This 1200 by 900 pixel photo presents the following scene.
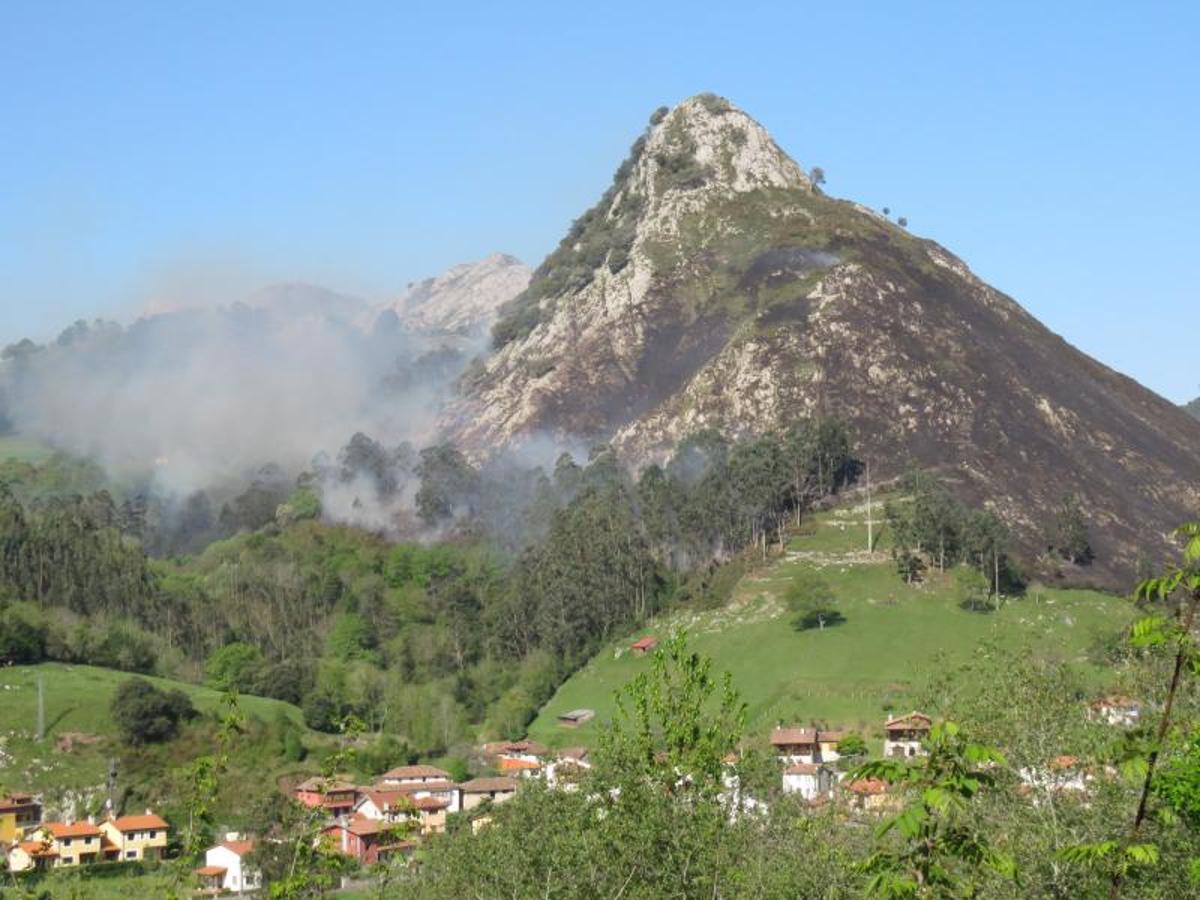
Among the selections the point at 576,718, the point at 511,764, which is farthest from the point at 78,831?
the point at 576,718

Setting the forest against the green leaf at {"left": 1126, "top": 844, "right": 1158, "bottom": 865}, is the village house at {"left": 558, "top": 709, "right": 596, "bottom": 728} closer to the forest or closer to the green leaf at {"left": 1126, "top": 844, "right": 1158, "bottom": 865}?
the forest

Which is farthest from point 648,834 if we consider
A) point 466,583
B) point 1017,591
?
point 466,583

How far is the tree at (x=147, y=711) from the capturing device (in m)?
118

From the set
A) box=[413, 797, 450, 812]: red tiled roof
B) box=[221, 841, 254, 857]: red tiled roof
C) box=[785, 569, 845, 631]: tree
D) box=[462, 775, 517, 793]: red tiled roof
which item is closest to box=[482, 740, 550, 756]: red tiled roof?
box=[462, 775, 517, 793]: red tiled roof

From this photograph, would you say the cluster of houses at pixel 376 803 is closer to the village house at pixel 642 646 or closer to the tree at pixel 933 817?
the village house at pixel 642 646

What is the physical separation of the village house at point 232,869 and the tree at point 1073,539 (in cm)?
9170

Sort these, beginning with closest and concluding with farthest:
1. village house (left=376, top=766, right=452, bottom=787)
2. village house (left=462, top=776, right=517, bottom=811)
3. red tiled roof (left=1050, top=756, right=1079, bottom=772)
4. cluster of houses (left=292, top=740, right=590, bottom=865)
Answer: red tiled roof (left=1050, top=756, right=1079, bottom=772) → cluster of houses (left=292, top=740, right=590, bottom=865) → village house (left=462, top=776, right=517, bottom=811) → village house (left=376, top=766, right=452, bottom=787)

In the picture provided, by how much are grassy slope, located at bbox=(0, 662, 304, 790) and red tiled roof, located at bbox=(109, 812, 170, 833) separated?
1241 centimetres

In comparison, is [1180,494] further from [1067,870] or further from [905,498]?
[1067,870]

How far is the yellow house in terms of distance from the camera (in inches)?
3644

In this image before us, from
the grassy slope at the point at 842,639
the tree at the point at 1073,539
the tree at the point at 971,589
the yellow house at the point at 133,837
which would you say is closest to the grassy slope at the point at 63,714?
the yellow house at the point at 133,837

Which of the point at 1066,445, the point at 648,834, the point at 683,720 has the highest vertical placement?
the point at 1066,445

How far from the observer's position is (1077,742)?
1208 inches

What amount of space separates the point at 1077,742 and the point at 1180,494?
158740 millimetres
